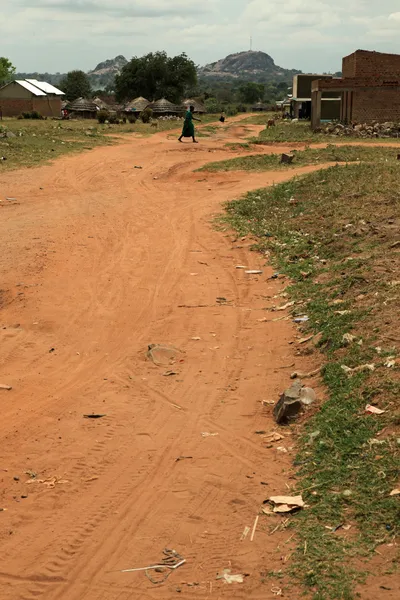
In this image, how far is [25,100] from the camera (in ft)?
151

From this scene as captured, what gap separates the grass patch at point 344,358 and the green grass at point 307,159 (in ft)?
16.4

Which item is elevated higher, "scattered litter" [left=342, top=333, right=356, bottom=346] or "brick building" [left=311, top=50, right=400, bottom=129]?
"brick building" [left=311, top=50, right=400, bottom=129]

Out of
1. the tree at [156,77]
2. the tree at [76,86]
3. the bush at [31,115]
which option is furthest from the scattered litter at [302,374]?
the tree at [76,86]

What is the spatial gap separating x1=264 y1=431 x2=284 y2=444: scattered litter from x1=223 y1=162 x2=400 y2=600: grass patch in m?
0.20

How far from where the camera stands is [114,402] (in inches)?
242

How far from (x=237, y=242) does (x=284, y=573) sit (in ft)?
25.7

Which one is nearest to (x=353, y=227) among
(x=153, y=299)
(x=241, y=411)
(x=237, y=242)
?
(x=237, y=242)

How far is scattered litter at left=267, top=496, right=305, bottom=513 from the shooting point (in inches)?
171

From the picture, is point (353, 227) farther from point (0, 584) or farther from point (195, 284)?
point (0, 584)

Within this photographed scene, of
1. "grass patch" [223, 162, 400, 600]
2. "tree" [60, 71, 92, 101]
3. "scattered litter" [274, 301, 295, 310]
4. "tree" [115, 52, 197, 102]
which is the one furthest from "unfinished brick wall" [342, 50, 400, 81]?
"tree" [60, 71, 92, 101]

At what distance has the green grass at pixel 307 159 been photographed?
17.9 meters

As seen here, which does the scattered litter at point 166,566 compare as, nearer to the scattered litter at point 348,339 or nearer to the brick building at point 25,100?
the scattered litter at point 348,339

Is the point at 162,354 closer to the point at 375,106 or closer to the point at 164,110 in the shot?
the point at 375,106

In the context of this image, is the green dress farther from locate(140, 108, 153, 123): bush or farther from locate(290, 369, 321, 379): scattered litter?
locate(290, 369, 321, 379): scattered litter
